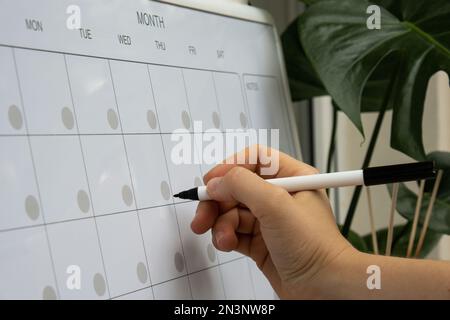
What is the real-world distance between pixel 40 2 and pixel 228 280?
0.33 m

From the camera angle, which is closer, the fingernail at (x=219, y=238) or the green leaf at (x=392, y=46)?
the fingernail at (x=219, y=238)

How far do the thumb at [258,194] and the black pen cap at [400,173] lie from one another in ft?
0.25

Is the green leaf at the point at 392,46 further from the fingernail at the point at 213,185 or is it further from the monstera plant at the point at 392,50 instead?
the fingernail at the point at 213,185

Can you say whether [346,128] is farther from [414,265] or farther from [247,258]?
[414,265]

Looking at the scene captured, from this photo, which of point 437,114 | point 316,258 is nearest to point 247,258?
point 316,258

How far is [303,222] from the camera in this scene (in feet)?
1.81

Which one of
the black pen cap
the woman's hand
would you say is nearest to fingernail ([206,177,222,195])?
the woman's hand

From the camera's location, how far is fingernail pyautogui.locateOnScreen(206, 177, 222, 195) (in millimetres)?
594

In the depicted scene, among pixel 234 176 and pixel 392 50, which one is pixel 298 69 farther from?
pixel 234 176

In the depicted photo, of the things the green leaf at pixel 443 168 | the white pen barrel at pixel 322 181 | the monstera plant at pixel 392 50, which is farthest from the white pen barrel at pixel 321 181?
the green leaf at pixel 443 168

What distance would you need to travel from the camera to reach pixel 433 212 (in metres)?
0.84

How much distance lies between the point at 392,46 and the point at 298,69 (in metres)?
0.17

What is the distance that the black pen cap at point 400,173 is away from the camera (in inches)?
21.5
